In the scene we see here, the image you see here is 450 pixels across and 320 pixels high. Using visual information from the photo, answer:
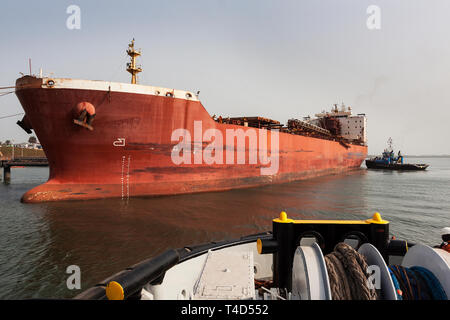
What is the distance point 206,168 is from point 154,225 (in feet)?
20.8

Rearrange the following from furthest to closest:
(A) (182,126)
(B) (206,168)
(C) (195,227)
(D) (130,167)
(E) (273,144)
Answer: (E) (273,144) → (B) (206,168) → (A) (182,126) → (D) (130,167) → (C) (195,227)

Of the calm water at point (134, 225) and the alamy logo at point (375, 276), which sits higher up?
Answer: the alamy logo at point (375, 276)

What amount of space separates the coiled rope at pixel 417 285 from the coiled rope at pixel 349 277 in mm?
430

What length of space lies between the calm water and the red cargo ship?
3.04ft

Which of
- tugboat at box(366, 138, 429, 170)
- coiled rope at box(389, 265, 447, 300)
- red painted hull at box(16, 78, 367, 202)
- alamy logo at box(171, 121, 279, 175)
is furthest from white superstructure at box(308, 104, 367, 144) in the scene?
coiled rope at box(389, 265, 447, 300)

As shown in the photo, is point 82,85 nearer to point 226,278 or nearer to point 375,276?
point 226,278

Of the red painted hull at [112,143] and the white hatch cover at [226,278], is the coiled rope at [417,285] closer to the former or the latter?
the white hatch cover at [226,278]

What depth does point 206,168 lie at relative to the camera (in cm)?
1434

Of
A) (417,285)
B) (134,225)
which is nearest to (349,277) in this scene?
(417,285)

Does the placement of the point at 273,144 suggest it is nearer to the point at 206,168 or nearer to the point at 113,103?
the point at 206,168

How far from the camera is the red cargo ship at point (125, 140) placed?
1104 cm

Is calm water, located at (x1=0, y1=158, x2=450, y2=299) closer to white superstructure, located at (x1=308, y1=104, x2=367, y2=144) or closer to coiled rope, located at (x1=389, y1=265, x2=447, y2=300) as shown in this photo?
coiled rope, located at (x1=389, y1=265, x2=447, y2=300)

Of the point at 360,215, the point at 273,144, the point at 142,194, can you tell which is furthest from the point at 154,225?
the point at 273,144

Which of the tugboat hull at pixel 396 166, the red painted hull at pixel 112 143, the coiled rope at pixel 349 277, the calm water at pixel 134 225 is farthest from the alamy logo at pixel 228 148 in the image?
the tugboat hull at pixel 396 166
